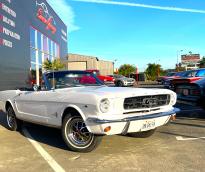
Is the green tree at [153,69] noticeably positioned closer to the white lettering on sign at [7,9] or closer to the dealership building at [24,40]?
the dealership building at [24,40]

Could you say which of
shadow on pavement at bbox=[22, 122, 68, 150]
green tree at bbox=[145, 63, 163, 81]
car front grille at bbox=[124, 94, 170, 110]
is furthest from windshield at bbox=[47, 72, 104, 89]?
green tree at bbox=[145, 63, 163, 81]

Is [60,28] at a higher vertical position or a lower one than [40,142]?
higher

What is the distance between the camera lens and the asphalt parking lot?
4816mm

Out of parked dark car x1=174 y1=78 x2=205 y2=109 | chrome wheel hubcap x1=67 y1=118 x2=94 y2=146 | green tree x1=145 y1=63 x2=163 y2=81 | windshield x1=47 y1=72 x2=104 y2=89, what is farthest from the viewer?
green tree x1=145 y1=63 x2=163 y2=81

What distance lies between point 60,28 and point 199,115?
33654 millimetres

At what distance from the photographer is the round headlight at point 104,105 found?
5.26m

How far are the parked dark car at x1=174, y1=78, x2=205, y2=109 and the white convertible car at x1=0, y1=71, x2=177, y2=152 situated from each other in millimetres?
2373

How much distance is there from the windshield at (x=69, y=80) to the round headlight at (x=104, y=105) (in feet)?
5.76

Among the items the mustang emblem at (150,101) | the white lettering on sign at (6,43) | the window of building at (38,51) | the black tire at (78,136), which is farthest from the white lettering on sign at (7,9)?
the mustang emblem at (150,101)

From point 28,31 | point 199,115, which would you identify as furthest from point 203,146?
point 28,31

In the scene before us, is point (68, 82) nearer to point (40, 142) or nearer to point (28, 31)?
point (40, 142)

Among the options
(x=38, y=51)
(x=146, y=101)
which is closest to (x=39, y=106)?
(x=146, y=101)

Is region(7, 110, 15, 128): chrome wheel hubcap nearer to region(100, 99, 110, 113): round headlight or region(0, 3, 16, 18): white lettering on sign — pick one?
region(100, 99, 110, 113): round headlight

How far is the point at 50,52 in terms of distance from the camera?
35531mm
